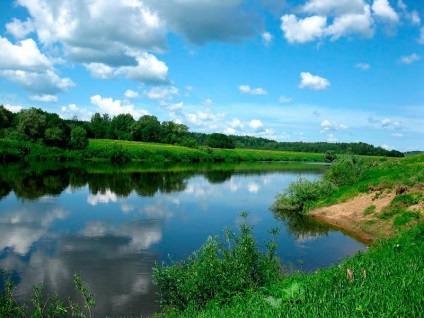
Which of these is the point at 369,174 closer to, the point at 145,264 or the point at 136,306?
the point at 145,264

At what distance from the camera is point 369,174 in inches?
1588

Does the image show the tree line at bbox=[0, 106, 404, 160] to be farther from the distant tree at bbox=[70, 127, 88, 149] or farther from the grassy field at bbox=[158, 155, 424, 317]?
the grassy field at bbox=[158, 155, 424, 317]

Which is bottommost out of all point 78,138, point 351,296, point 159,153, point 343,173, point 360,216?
point 360,216

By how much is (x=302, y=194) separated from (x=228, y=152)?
345 ft

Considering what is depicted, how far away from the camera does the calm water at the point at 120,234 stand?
1617cm

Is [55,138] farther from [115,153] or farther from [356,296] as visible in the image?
[356,296]

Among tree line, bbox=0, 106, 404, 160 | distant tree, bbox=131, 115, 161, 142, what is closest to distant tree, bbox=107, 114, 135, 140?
tree line, bbox=0, 106, 404, 160

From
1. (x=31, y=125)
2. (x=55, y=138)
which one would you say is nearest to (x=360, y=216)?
(x=55, y=138)

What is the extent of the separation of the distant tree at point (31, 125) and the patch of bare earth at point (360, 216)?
80939 millimetres

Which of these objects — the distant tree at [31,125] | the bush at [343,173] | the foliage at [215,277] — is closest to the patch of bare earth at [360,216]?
the bush at [343,173]

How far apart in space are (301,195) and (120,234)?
1797 cm

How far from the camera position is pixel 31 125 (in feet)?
305

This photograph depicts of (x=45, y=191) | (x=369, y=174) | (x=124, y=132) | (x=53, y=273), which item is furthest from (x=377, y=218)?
(x=124, y=132)

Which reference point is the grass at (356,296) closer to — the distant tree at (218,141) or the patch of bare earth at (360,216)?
the patch of bare earth at (360,216)
